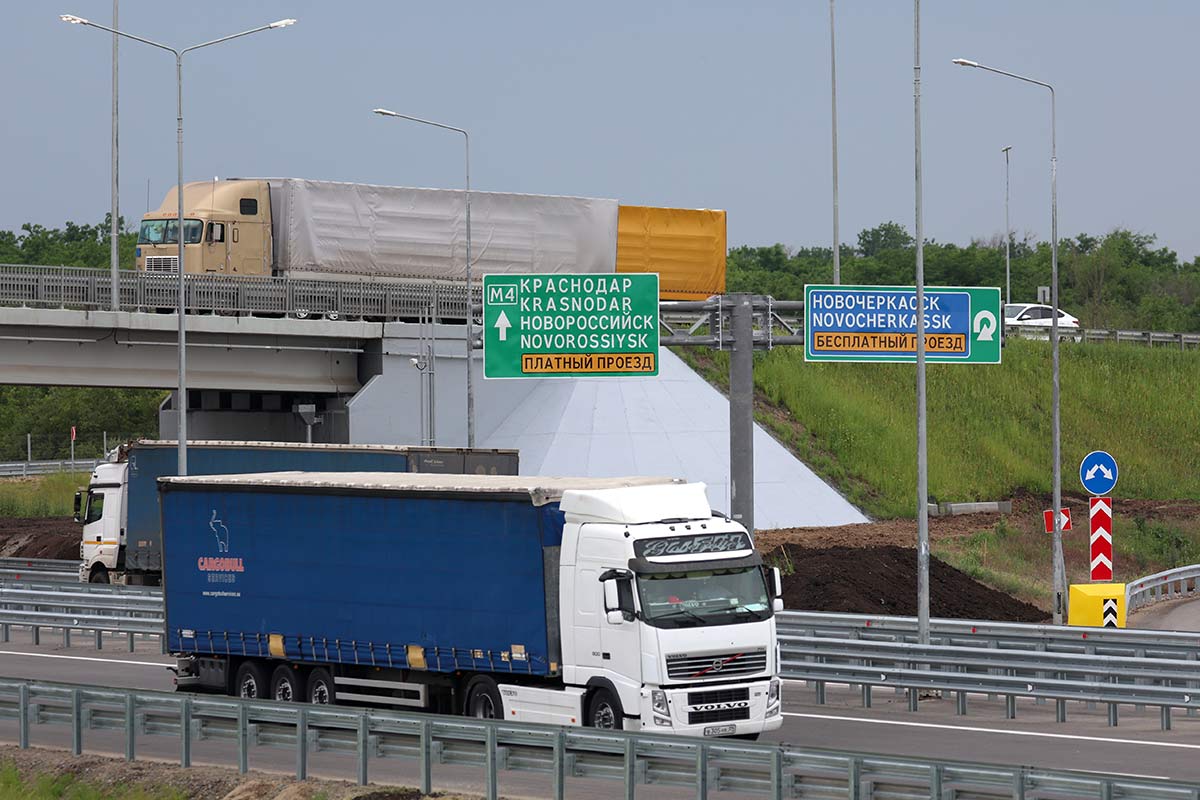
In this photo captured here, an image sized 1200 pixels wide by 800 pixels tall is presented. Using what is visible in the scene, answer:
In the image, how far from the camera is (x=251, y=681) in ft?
73.0

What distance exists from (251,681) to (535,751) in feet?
24.4

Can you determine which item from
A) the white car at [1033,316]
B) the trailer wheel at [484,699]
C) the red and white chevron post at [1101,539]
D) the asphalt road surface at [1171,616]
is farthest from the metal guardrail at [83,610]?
the white car at [1033,316]

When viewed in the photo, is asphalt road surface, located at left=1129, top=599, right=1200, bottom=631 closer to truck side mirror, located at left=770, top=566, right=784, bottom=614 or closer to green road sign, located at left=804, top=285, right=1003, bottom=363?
green road sign, located at left=804, top=285, right=1003, bottom=363

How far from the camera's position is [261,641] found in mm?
21875

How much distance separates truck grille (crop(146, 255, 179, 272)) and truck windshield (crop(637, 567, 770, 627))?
115ft

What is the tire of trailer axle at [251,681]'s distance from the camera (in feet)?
72.4

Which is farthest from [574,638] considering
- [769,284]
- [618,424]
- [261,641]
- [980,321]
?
[769,284]

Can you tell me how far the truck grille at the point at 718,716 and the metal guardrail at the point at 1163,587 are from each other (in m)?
21.1

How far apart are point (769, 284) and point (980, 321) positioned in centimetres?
7727

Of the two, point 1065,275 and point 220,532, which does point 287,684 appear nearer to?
point 220,532

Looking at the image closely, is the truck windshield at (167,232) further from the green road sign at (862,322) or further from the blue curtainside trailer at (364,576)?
the blue curtainside trailer at (364,576)

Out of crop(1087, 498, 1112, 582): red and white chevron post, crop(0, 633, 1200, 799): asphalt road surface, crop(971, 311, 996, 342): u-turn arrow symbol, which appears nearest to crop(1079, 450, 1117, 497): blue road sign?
crop(1087, 498, 1112, 582): red and white chevron post

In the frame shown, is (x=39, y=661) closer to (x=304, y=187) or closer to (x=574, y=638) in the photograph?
(x=574, y=638)

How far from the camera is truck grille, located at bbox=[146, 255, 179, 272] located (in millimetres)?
50875
